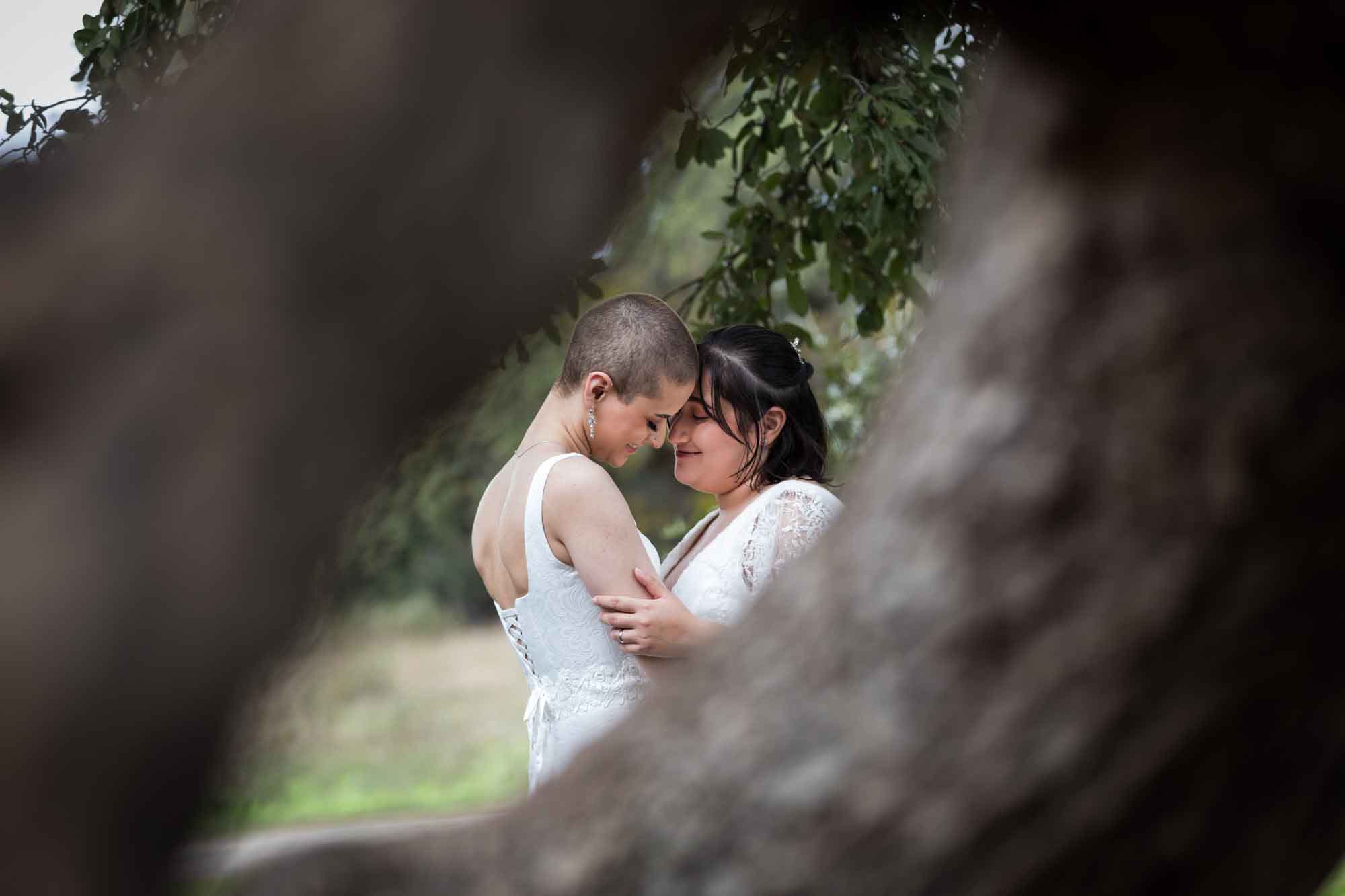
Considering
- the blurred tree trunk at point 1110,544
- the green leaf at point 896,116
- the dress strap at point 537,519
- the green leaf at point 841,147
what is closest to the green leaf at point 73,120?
the dress strap at point 537,519

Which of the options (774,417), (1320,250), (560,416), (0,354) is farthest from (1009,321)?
(774,417)

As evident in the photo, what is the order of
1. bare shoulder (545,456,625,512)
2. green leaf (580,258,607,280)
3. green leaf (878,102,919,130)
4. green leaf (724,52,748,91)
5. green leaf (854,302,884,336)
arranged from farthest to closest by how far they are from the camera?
green leaf (854,302,884,336) → green leaf (878,102,919,130) → green leaf (724,52,748,91) → bare shoulder (545,456,625,512) → green leaf (580,258,607,280)

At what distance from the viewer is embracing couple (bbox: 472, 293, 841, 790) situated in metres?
3.50

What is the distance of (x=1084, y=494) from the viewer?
0.88 metres

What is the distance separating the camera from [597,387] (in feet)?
12.1

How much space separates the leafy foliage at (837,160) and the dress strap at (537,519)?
1393 millimetres

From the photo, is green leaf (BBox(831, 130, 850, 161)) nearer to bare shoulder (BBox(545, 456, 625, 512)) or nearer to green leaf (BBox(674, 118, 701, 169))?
green leaf (BBox(674, 118, 701, 169))

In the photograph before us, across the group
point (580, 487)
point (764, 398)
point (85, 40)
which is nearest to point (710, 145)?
point (764, 398)

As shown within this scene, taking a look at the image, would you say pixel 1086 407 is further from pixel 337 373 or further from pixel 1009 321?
pixel 337 373

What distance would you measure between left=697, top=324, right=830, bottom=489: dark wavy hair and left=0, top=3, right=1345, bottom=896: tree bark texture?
320cm

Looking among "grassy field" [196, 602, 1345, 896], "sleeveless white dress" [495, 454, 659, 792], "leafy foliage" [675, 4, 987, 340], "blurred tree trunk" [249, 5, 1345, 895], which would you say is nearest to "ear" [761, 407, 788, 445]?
"sleeveless white dress" [495, 454, 659, 792]

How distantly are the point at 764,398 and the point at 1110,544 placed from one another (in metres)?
3.29

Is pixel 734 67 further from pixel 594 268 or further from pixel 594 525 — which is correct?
pixel 594 525

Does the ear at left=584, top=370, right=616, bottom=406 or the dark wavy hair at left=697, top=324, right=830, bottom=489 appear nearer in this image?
the ear at left=584, top=370, right=616, bottom=406
